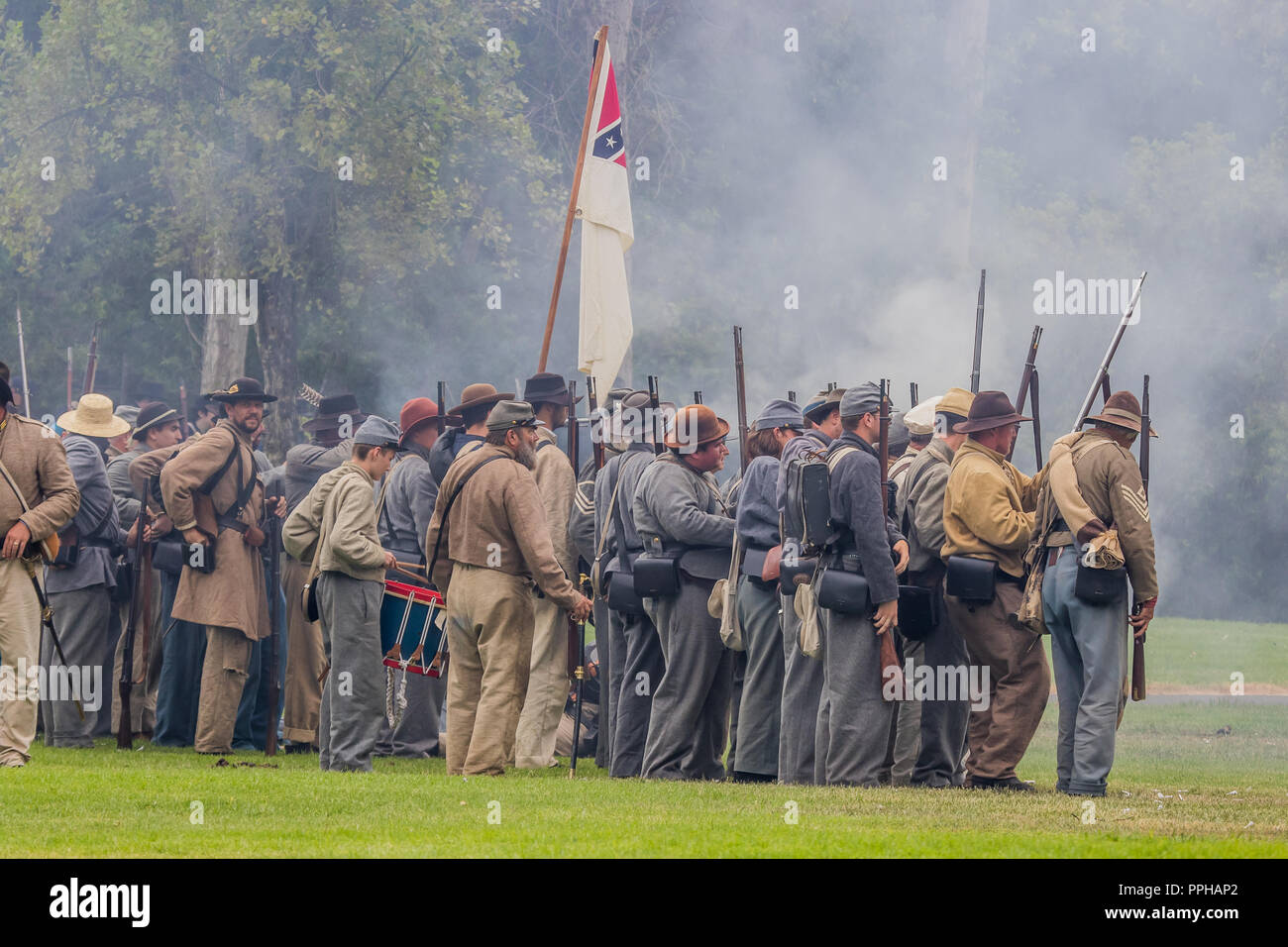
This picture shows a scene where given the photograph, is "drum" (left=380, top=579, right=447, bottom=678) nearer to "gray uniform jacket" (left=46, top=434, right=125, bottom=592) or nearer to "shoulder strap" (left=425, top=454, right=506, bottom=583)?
"shoulder strap" (left=425, top=454, right=506, bottom=583)

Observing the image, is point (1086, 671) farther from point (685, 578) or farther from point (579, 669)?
point (579, 669)

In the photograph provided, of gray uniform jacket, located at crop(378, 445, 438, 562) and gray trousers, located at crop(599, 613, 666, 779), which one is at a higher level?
gray uniform jacket, located at crop(378, 445, 438, 562)

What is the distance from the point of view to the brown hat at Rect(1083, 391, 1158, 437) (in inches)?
350

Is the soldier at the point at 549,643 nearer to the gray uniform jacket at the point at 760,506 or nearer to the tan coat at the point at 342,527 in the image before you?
the tan coat at the point at 342,527

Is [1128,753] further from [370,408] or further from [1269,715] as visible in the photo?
[370,408]

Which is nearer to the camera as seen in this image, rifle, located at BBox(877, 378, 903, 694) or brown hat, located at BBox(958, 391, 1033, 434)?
rifle, located at BBox(877, 378, 903, 694)

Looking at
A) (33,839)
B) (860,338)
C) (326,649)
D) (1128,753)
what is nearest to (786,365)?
(860,338)

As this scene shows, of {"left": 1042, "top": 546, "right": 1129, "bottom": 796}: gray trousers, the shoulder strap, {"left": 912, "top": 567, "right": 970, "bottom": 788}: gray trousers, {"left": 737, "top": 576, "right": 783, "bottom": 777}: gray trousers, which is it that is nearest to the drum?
the shoulder strap

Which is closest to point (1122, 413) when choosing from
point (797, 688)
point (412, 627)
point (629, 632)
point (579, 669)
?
point (797, 688)

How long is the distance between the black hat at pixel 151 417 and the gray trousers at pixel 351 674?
3.15 metres

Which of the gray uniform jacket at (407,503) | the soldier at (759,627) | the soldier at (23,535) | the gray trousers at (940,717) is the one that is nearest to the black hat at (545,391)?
the gray uniform jacket at (407,503)

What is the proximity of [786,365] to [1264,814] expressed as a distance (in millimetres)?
17206

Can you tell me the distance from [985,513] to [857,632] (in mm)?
954

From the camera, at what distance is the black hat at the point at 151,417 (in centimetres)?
1216
